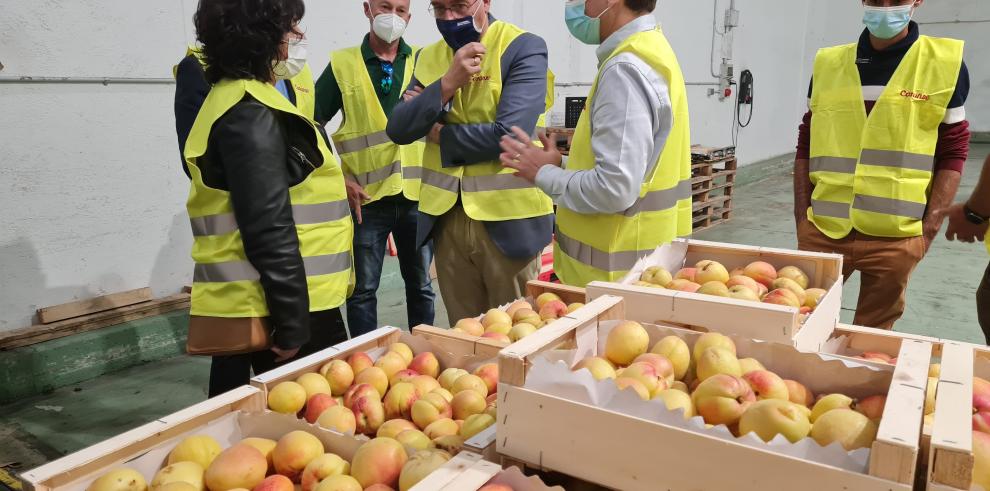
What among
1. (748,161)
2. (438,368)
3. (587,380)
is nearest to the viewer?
(587,380)

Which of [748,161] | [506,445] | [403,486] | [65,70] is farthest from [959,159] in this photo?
[748,161]

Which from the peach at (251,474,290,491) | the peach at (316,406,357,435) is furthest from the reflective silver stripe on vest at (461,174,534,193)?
the peach at (251,474,290,491)

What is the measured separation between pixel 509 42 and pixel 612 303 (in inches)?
53.7

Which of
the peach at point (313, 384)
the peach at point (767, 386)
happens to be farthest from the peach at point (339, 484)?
the peach at point (767, 386)

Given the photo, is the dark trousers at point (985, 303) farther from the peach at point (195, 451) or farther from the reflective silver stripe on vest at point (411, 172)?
the peach at point (195, 451)

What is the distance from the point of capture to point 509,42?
8.03ft

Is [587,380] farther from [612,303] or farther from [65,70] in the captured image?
[65,70]

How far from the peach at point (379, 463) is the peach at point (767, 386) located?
633 mm

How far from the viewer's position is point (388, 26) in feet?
10.0

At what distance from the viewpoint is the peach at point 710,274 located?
178cm

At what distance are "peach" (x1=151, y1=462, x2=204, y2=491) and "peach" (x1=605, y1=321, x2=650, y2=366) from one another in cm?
80

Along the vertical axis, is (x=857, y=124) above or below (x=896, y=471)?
above

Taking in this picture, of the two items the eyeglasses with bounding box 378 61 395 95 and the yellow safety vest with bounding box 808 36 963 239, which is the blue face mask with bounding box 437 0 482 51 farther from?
the yellow safety vest with bounding box 808 36 963 239

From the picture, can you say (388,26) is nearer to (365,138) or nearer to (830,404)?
(365,138)
